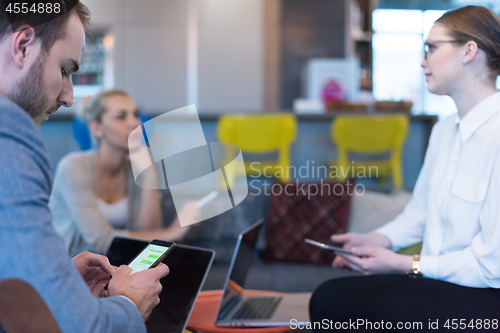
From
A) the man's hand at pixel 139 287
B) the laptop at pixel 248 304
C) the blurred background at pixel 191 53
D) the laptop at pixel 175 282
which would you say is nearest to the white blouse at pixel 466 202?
the laptop at pixel 248 304

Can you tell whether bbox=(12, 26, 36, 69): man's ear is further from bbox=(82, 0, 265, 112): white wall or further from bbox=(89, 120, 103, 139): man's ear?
bbox=(82, 0, 265, 112): white wall

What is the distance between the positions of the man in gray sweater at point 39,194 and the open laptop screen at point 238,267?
65cm

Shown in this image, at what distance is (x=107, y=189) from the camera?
1806mm

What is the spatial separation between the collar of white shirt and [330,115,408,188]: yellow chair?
218 centimetres

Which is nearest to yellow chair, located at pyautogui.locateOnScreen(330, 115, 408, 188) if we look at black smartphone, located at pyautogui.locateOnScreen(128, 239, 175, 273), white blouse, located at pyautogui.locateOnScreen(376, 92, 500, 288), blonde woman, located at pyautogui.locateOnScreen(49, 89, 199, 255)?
blonde woman, located at pyautogui.locateOnScreen(49, 89, 199, 255)

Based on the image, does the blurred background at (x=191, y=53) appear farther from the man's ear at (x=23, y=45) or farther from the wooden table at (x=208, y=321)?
the man's ear at (x=23, y=45)

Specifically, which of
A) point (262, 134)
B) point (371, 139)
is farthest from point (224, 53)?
point (371, 139)

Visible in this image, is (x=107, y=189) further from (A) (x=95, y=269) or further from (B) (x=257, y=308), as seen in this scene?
(A) (x=95, y=269)

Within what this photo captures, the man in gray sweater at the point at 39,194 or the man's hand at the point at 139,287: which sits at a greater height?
the man in gray sweater at the point at 39,194

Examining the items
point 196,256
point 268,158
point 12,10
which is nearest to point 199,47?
point 268,158

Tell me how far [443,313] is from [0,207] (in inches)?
34.8

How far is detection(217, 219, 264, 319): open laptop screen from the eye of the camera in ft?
4.53

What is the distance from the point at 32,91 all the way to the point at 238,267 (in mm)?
980

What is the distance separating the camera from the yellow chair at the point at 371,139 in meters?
3.32
